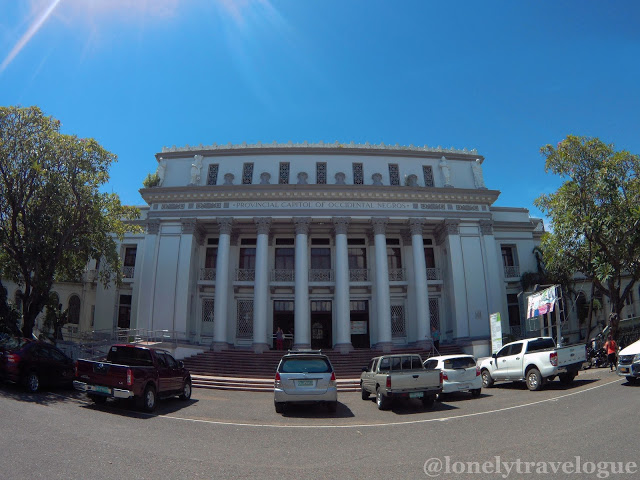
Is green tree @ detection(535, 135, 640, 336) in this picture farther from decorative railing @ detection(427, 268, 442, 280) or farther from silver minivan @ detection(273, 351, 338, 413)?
silver minivan @ detection(273, 351, 338, 413)

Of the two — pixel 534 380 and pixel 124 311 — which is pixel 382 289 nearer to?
pixel 534 380

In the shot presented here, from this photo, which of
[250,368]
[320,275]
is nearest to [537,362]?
[250,368]

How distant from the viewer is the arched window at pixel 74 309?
2945 cm

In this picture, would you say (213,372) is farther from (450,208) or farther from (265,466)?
(450,208)

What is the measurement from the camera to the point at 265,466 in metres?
5.60

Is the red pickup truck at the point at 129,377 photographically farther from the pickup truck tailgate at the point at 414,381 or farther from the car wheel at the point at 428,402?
the car wheel at the point at 428,402

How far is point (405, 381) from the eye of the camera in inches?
419

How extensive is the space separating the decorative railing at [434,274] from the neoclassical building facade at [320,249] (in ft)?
0.32

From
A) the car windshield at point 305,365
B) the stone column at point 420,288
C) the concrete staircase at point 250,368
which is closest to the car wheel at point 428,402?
the car windshield at point 305,365

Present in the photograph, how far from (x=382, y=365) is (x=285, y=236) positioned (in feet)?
56.4

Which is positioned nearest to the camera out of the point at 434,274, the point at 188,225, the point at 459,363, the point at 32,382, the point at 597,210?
the point at 32,382

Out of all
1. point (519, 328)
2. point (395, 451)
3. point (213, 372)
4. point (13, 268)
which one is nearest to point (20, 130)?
point (13, 268)

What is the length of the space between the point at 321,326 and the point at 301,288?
4.27 m

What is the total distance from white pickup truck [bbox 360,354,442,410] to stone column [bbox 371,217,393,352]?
12015 millimetres
